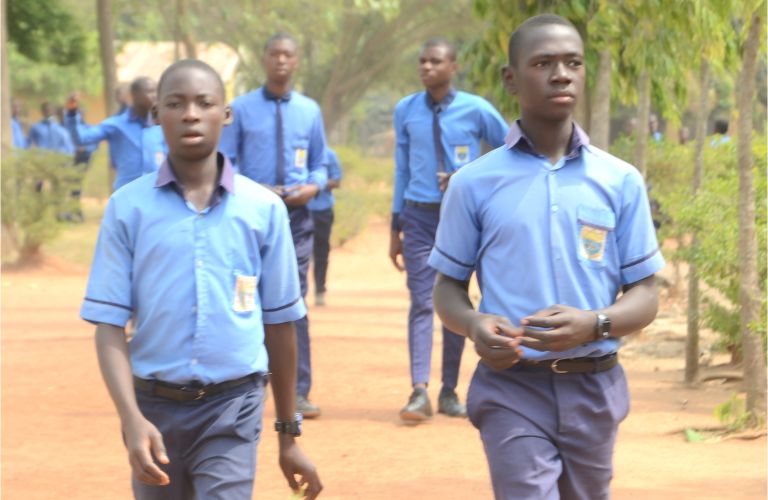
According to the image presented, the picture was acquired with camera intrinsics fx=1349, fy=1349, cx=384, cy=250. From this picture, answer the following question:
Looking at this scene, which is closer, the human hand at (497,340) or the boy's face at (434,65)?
the human hand at (497,340)

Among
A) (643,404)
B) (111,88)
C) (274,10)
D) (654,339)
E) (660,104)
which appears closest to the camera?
(643,404)

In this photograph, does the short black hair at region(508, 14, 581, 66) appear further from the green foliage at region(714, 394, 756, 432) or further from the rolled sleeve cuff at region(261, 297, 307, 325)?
the green foliage at region(714, 394, 756, 432)

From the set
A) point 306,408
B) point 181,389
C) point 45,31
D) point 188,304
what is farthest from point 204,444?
point 45,31

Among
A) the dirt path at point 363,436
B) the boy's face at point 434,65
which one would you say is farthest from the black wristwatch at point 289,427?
the boy's face at point 434,65

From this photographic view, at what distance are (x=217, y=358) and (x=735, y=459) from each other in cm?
377

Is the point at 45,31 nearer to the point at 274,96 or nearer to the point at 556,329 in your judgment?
the point at 274,96

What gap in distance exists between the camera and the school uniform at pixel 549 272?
371 centimetres

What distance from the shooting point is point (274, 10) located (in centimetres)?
2867

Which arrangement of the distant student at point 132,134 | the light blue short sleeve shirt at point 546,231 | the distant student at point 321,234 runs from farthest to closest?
the distant student at point 321,234 → the distant student at point 132,134 → the light blue short sleeve shirt at point 546,231

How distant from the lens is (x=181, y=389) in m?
3.82

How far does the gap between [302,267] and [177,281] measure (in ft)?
13.4

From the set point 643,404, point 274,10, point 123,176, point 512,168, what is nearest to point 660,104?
point 643,404

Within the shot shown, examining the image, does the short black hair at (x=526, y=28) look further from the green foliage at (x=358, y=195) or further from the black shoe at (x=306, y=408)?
the green foliage at (x=358, y=195)

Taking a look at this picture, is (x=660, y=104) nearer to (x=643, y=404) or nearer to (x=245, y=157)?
(x=643, y=404)
